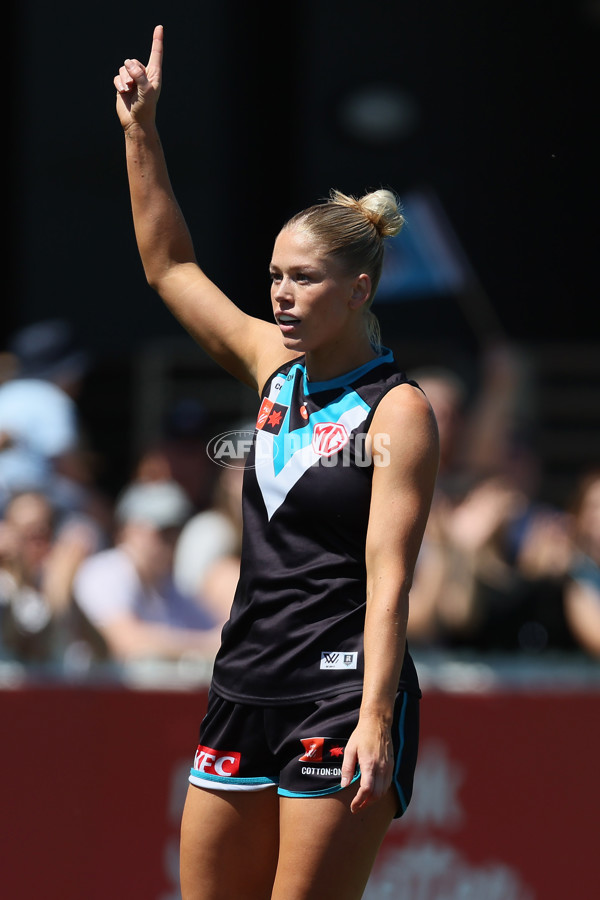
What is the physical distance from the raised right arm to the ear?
0.25 meters

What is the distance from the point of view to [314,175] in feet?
31.0

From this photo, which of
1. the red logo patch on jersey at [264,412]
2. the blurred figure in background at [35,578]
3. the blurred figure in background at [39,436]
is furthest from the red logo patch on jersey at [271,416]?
the blurred figure in background at [39,436]

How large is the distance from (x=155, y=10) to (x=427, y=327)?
9.49 ft

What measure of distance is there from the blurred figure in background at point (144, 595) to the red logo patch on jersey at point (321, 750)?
8.44 ft

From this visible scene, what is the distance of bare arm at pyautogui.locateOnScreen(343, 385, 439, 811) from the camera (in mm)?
2438

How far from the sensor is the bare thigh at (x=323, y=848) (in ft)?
8.19

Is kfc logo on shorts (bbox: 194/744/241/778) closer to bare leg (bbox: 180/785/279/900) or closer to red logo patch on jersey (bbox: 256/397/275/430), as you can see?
bare leg (bbox: 180/785/279/900)

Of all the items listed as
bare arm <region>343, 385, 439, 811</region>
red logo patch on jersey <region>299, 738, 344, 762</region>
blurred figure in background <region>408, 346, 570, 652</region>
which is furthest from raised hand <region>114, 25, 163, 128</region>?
blurred figure in background <region>408, 346, 570, 652</region>

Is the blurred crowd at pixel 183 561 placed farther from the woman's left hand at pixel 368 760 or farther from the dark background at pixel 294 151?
the dark background at pixel 294 151

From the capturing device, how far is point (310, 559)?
2609 mm

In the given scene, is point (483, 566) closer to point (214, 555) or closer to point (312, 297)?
point (214, 555)

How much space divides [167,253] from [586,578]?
3.11 metres

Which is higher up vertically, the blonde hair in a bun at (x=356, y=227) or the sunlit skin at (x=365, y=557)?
the blonde hair in a bun at (x=356, y=227)

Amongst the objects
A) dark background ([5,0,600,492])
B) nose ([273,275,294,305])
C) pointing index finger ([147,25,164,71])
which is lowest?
nose ([273,275,294,305])
